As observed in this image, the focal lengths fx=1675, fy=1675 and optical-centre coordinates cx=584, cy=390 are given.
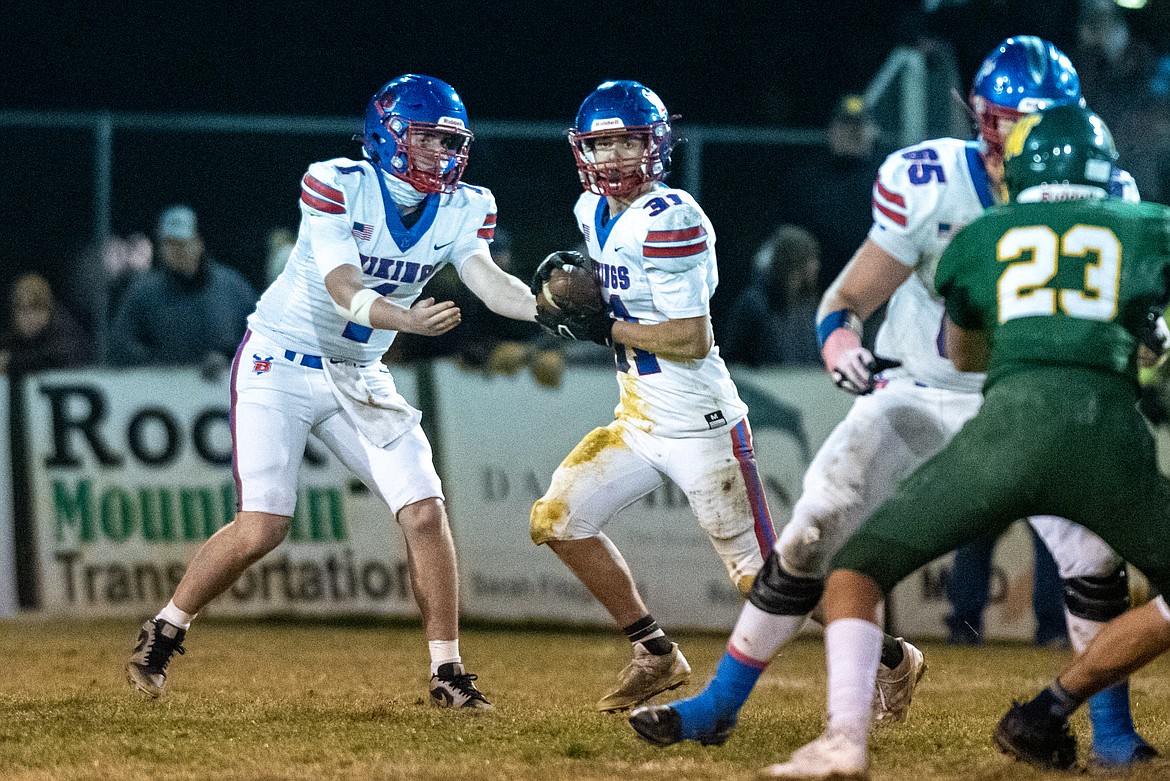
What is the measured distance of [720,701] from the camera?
4.47m

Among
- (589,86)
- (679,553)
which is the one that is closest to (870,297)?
(679,553)

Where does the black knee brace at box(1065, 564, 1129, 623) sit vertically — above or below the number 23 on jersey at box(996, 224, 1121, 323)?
below

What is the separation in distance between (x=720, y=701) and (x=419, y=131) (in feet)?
7.72

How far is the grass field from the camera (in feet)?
14.5

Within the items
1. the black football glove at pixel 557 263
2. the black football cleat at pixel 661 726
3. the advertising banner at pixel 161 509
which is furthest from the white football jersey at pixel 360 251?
the advertising banner at pixel 161 509

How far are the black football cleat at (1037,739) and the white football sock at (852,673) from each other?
54 cm

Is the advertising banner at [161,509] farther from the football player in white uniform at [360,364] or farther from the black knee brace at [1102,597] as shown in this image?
the black knee brace at [1102,597]

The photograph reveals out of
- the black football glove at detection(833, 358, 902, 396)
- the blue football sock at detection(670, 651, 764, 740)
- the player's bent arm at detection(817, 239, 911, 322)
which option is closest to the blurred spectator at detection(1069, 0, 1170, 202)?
the player's bent arm at detection(817, 239, 911, 322)

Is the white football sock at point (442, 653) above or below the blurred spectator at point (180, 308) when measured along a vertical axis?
below

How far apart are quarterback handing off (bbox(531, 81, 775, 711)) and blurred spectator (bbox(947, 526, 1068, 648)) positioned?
3030mm

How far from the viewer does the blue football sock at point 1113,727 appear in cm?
454

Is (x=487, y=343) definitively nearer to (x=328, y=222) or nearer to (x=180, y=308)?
(x=180, y=308)

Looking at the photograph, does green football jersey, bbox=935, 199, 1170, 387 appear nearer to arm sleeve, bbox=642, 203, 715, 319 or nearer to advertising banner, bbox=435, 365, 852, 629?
arm sleeve, bbox=642, 203, 715, 319

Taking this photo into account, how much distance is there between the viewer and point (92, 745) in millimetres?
4773
